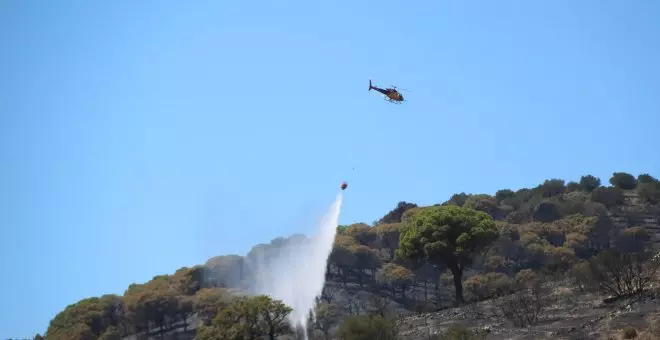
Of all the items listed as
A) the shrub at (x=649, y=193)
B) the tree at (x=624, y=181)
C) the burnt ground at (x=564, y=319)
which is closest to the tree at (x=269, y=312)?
the burnt ground at (x=564, y=319)

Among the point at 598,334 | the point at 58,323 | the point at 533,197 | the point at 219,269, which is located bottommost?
the point at 598,334

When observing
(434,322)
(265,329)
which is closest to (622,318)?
(434,322)

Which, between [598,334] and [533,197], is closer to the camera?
[598,334]

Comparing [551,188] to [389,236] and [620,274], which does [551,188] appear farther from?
[620,274]

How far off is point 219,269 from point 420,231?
55.2m

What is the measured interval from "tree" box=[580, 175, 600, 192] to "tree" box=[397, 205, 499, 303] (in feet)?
323

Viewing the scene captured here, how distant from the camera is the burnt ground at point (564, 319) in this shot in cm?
3562

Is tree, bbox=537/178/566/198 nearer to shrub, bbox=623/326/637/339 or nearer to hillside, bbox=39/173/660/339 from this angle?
hillside, bbox=39/173/660/339

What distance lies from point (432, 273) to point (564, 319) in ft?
220

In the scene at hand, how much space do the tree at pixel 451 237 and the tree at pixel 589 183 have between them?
323ft

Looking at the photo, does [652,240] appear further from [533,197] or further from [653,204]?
[533,197]

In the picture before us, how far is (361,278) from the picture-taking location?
4387 inches

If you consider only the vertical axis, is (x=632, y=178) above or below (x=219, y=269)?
above

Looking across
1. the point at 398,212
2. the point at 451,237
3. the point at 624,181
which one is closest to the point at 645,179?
the point at 624,181
